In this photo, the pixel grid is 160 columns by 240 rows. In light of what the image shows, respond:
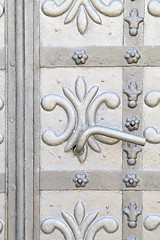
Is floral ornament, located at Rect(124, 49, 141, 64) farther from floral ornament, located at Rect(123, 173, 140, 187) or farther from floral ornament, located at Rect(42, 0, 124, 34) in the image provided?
floral ornament, located at Rect(123, 173, 140, 187)

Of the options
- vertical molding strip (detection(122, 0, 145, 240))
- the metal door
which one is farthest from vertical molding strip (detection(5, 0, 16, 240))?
vertical molding strip (detection(122, 0, 145, 240))

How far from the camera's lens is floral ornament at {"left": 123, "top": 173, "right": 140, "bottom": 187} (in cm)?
89

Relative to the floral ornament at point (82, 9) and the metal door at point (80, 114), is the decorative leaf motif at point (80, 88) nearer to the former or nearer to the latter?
the metal door at point (80, 114)

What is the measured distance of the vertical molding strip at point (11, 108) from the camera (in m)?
0.89

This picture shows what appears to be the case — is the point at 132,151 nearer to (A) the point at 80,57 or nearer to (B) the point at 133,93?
(B) the point at 133,93

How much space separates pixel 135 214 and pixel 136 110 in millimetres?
278

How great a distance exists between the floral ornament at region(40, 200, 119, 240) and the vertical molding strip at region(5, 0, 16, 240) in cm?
11

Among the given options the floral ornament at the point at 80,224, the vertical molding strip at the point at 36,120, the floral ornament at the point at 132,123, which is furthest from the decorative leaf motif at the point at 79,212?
the floral ornament at the point at 132,123

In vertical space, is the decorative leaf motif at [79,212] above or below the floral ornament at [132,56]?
below

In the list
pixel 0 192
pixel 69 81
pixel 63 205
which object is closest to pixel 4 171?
pixel 0 192

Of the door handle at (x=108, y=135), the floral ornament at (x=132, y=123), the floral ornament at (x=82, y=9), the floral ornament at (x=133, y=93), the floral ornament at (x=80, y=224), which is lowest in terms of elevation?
the floral ornament at (x=80, y=224)

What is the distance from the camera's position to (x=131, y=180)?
88cm

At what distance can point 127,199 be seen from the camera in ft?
2.94

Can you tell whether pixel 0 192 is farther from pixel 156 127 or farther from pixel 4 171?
pixel 156 127
